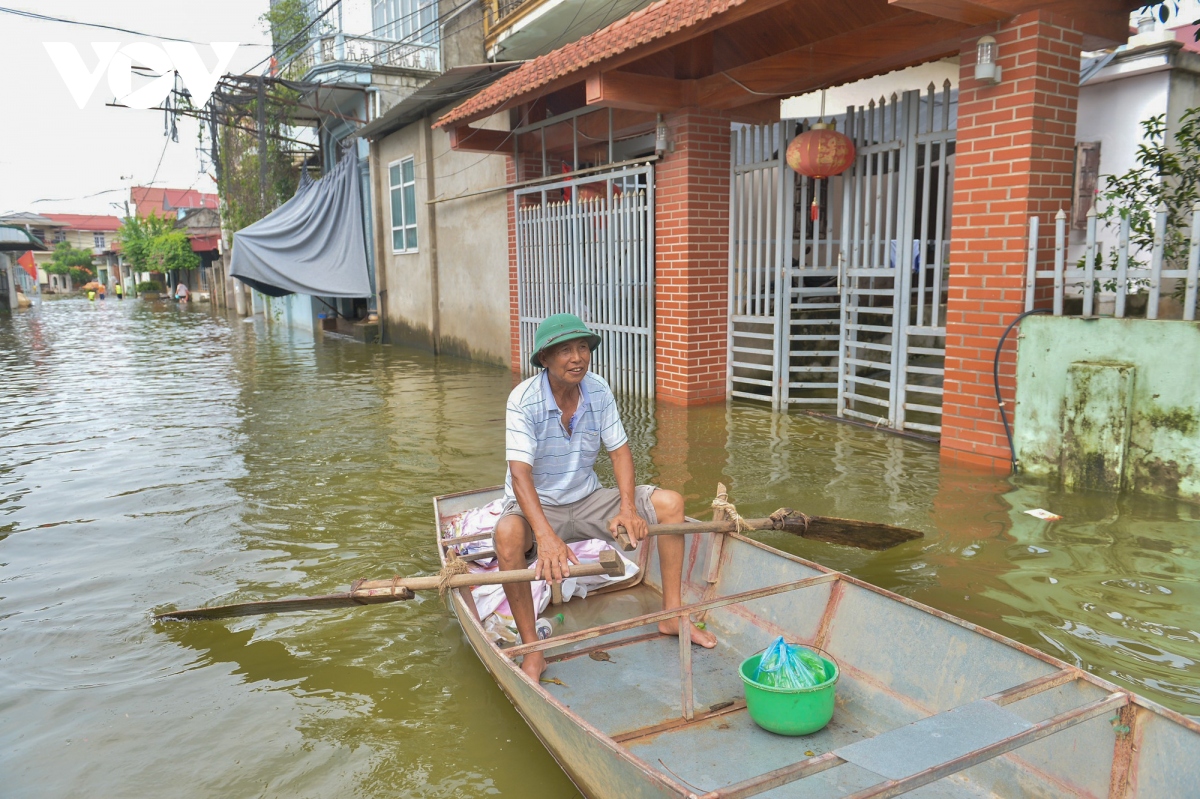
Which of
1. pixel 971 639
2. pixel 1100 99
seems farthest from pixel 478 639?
pixel 1100 99

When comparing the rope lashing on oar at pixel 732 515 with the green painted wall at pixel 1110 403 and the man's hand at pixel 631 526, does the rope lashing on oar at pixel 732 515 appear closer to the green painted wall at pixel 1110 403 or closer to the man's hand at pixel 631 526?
the man's hand at pixel 631 526

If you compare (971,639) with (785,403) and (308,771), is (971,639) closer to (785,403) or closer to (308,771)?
(308,771)

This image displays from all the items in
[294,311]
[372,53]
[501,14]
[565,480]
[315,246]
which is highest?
[372,53]

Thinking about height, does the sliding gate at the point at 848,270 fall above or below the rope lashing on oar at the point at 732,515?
above

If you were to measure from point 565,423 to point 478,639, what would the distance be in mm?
1078

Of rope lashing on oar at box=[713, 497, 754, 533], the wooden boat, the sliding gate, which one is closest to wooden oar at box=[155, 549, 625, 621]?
the wooden boat

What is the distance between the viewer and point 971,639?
116 inches

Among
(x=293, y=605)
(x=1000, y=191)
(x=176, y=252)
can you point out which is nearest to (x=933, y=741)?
(x=293, y=605)

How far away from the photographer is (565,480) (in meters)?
4.09

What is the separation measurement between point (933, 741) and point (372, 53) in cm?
1946

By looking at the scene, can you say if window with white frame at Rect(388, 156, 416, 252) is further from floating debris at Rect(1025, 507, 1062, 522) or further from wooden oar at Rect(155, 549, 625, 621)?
floating debris at Rect(1025, 507, 1062, 522)

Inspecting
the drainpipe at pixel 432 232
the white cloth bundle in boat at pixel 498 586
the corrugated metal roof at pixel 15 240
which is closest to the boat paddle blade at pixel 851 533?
the white cloth bundle in boat at pixel 498 586

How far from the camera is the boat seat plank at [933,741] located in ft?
7.23

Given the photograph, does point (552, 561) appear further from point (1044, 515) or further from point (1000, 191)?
point (1000, 191)
